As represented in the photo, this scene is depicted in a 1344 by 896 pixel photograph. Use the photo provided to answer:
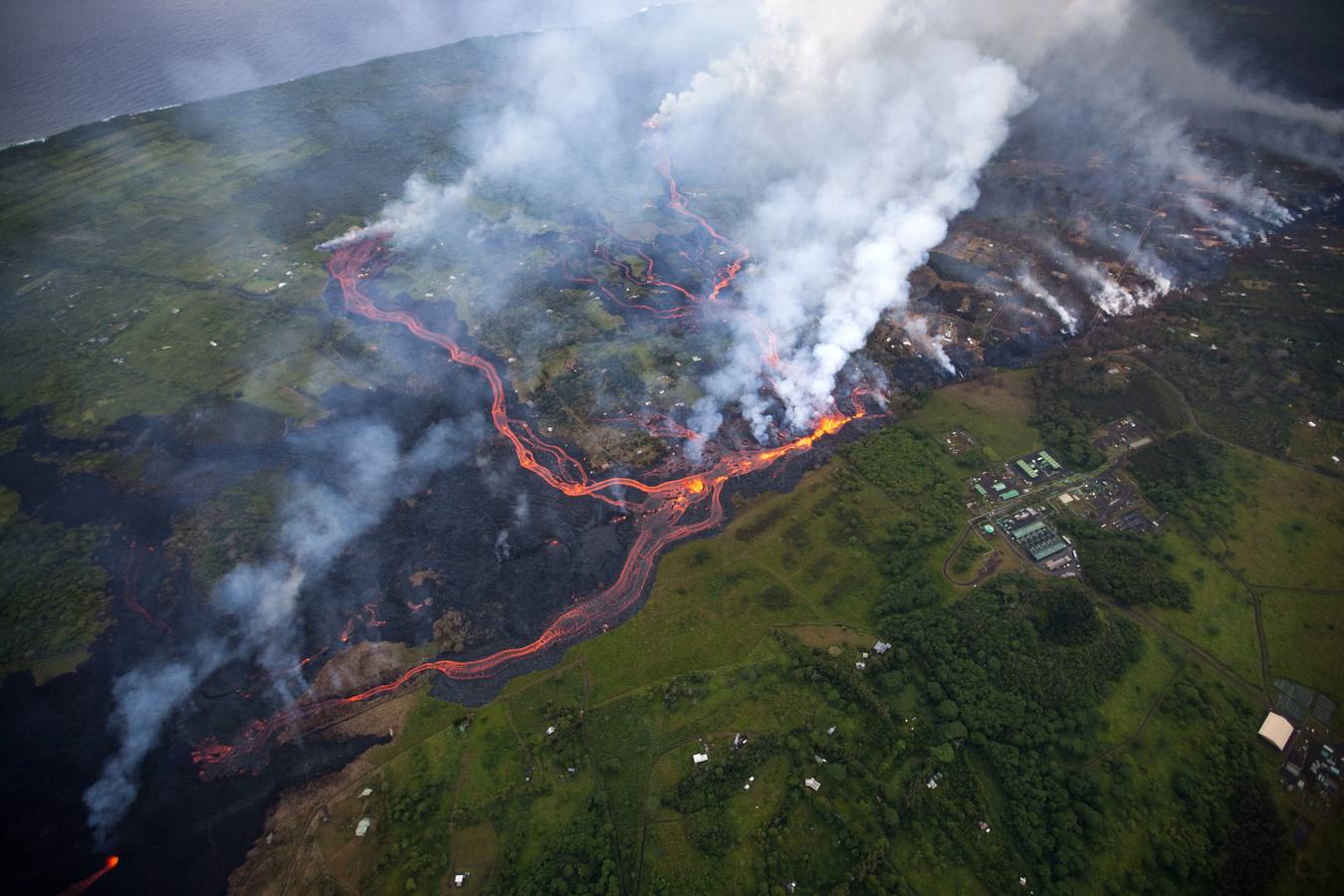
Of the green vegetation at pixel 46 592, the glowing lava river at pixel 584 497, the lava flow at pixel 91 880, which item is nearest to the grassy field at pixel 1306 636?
the glowing lava river at pixel 584 497

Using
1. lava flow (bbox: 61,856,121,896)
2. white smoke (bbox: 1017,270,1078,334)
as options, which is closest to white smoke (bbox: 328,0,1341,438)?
white smoke (bbox: 1017,270,1078,334)

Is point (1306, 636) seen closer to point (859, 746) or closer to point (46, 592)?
point (859, 746)

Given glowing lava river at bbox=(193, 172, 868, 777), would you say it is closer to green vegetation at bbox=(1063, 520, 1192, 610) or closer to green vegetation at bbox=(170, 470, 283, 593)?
green vegetation at bbox=(170, 470, 283, 593)

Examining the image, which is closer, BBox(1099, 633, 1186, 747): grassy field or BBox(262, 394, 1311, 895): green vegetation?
BBox(262, 394, 1311, 895): green vegetation

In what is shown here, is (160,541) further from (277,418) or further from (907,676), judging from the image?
(907,676)

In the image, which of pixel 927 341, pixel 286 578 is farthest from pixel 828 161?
pixel 286 578

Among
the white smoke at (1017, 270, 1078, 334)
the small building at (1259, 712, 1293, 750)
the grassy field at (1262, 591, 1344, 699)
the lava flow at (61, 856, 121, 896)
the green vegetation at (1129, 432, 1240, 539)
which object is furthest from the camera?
the white smoke at (1017, 270, 1078, 334)

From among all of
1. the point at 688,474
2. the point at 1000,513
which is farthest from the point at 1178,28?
the point at 688,474
